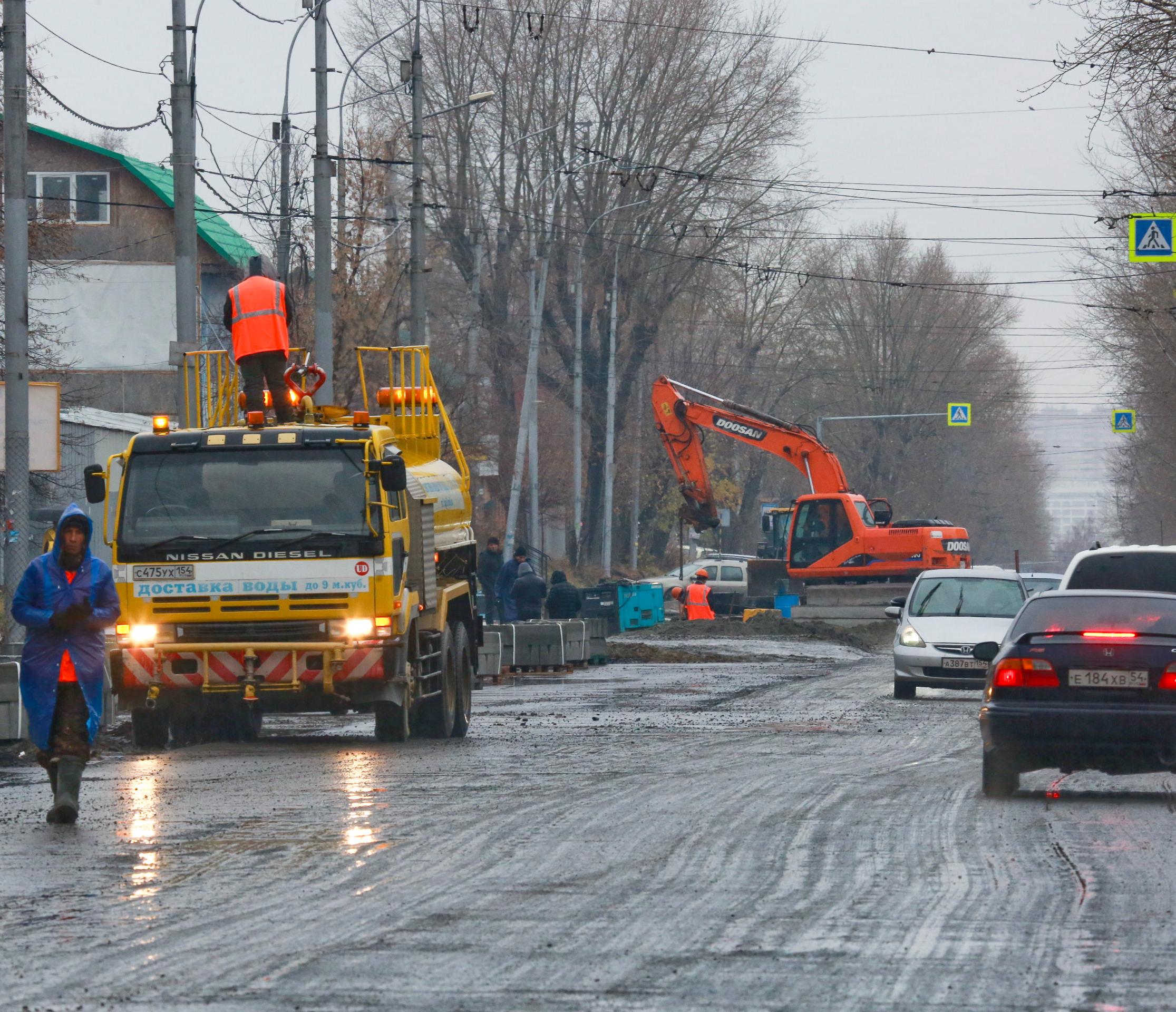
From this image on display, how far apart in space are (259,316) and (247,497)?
1735 millimetres

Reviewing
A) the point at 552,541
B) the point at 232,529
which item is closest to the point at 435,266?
the point at 552,541

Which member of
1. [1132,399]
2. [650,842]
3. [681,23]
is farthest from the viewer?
[1132,399]

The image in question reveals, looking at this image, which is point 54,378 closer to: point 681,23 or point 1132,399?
point 681,23

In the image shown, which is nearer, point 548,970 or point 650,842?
point 548,970

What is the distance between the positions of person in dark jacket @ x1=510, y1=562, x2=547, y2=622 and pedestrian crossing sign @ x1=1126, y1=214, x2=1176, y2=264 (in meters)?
10.5

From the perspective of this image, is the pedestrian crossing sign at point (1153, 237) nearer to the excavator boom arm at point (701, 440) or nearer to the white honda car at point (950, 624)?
the white honda car at point (950, 624)

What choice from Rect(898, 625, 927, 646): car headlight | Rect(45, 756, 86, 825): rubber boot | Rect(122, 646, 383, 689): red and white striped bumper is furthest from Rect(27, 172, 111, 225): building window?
Rect(45, 756, 86, 825): rubber boot

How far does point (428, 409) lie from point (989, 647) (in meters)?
7.26

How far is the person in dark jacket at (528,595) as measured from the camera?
3178cm

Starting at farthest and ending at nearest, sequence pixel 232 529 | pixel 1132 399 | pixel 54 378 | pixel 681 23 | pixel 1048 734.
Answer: pixel 1132 399 < pixel 681 23 < pixel 54 378 < pixel 232 529 < pixel 1048 734

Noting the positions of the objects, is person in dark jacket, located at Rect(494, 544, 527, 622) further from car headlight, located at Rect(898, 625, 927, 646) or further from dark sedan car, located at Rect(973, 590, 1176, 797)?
dark sedan car, located at Rect(973, 590, 1176, 797)

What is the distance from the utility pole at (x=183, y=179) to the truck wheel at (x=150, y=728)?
6.46 meters

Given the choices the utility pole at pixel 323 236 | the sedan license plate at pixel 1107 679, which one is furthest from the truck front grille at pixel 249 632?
the utility pole at pixel 323 236

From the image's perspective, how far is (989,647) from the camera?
1351 centimetres
